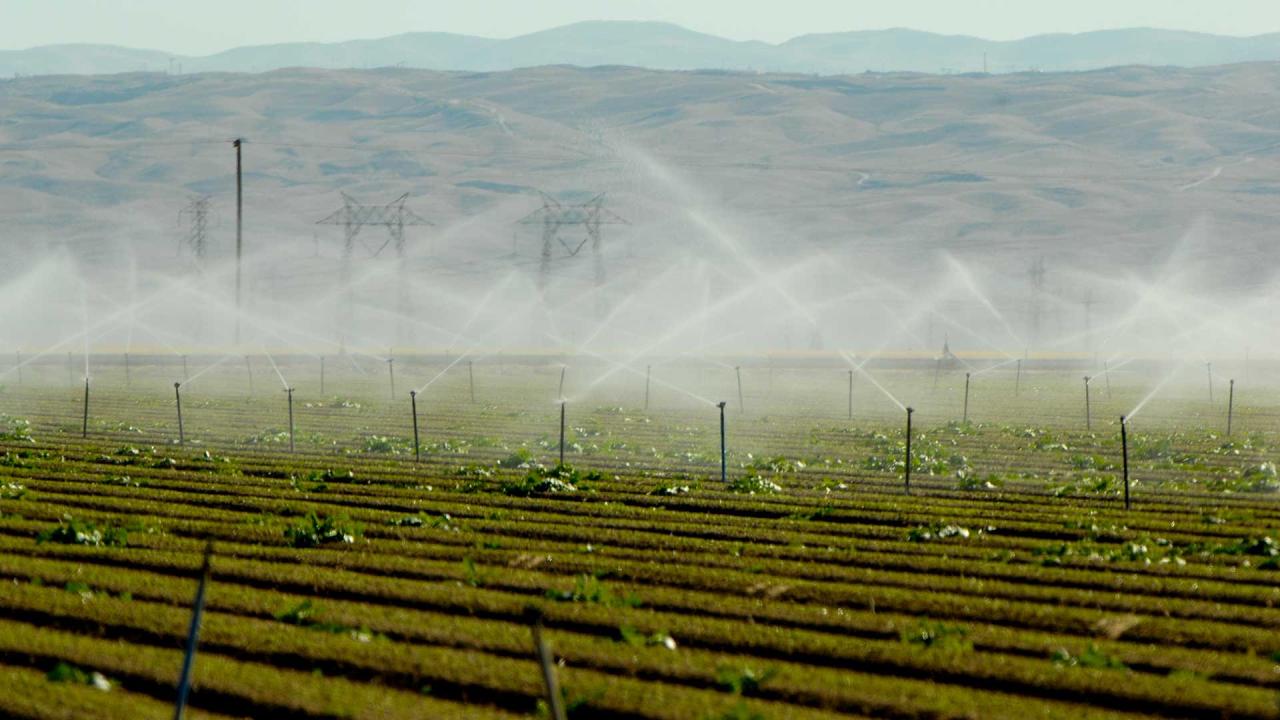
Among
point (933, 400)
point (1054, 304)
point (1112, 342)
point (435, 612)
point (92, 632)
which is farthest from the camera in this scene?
point (1054, 304)

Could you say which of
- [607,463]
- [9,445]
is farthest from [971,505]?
[9,445]

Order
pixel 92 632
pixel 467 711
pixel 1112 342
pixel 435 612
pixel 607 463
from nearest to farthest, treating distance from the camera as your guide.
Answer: pixel 467 711 → pixel 92 632 → pixel 435 612 → pixel 607 463 → pixel 1112 342

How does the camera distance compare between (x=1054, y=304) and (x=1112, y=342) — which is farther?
(x=1054, y=304)

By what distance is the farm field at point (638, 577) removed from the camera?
42.2ft

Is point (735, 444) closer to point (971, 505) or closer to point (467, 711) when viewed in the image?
point (971, 505)

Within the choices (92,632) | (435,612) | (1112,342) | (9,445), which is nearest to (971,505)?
(435,612)

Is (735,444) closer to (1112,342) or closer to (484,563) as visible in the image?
(484,563)

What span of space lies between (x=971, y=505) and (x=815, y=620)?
34.7 feet

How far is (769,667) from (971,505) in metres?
12.6

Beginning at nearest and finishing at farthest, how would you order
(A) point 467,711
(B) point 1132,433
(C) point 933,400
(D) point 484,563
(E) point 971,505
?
(A) point 467,711 → (D) point 484,563 → (E) point 971,505 → (B) point 1132,433 → (C) point 933,400

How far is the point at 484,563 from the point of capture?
18.8 meters

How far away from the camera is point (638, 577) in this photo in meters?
17.9

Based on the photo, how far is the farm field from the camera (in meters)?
12.9

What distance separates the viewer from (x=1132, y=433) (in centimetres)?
4384
